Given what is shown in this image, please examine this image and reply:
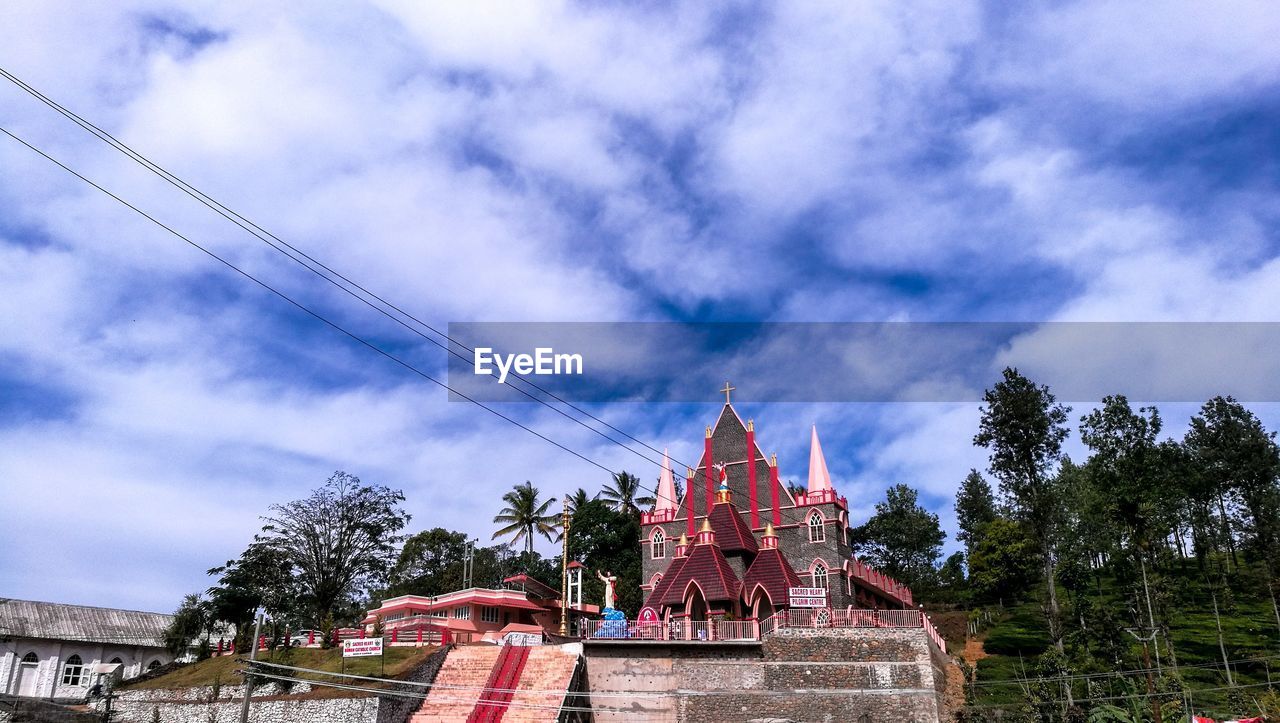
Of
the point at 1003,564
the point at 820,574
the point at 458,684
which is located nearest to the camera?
the point at 458,684

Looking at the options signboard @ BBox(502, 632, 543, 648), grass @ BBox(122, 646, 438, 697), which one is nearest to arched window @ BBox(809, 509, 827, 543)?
signboard @ BBox(502, 632, 543, 648)

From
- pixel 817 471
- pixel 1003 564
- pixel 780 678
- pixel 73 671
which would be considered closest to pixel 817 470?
pixel 817 471

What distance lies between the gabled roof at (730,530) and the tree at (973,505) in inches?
2180

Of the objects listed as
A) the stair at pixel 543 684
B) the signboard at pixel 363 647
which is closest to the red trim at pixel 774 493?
the stair at pixel 543 684

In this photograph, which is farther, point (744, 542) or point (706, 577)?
point (744, 542)

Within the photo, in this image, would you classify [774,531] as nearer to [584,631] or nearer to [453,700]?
[584,631]

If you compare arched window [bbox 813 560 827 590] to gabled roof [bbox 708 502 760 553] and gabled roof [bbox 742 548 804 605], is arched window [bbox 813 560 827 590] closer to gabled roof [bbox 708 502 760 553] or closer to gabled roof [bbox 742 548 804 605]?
gabled roof [bbox 742 548 804 605]

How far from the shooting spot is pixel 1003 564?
72.4 metres

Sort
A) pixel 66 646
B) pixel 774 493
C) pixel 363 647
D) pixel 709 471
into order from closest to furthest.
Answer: pixel 363 647 < pixel 774 493 < pixel 709 471 < pixel 66 646

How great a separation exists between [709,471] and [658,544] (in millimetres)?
5271

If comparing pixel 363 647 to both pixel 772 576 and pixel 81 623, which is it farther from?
pixel 81 623

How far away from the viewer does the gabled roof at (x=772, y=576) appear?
4109 centimetres

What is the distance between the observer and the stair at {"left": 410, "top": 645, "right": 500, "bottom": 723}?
105ft

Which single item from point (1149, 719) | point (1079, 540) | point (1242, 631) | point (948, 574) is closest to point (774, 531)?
point (1149, 719)
